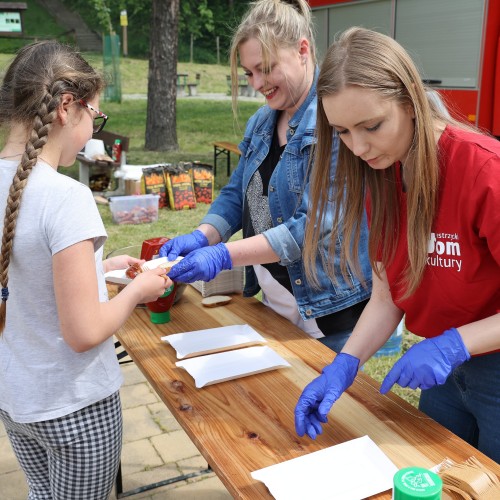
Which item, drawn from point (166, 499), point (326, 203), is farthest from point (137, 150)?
point (326, 203)

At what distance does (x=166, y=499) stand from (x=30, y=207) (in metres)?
1.59

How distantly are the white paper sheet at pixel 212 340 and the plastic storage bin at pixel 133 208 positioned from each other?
476 cm

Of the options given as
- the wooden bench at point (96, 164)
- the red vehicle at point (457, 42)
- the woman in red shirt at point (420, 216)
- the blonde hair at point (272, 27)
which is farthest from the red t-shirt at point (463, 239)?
the wooden bench at point (96, 164)

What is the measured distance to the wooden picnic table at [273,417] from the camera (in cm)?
126

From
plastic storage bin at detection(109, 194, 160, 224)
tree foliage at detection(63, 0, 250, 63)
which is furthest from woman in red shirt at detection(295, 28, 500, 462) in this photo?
tree foliage at detection(63, 0, 250, 63)

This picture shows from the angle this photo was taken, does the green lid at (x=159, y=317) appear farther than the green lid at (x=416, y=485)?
Yes

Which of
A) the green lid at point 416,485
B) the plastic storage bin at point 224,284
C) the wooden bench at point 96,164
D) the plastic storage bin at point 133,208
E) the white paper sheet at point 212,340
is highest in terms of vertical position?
the green lid at point 416,485

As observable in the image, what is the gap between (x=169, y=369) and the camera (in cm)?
169

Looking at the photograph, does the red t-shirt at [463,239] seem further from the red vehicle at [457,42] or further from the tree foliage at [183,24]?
the tree foliage at [183,24]

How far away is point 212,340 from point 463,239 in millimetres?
823

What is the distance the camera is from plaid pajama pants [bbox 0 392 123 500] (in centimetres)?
147

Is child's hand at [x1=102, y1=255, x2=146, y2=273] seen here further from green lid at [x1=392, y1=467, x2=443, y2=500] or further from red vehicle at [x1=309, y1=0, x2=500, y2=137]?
red vehicle at [x1=309, y1=0, x2=500, y2=137]

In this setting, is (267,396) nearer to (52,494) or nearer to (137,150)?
(52,494)

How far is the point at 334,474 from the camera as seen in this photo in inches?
47.3
